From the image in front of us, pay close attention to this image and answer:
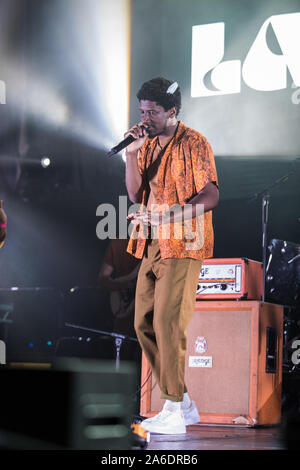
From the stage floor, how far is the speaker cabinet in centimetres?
37

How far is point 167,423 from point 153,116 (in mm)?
1315

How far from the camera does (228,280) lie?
11.6 feet

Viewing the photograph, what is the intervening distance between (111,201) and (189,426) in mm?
2675

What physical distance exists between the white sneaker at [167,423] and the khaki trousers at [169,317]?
65 millimetres

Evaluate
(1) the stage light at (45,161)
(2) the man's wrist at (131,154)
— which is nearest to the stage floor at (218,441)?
(2) the man's wrist at (131,154)

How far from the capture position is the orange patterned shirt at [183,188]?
269 cm

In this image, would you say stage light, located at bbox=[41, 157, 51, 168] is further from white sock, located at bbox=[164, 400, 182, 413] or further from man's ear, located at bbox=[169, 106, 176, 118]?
white sock, located at bbox=[164, 400, 182, 413]

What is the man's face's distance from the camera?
9.36 ft

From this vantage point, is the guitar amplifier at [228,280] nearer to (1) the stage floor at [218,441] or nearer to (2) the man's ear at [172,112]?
(1) the stage floor at [218,441]

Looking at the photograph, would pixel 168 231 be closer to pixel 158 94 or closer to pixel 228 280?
pixel 158 94

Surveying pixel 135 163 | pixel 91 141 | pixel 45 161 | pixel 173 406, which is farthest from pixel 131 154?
pixel 45 161

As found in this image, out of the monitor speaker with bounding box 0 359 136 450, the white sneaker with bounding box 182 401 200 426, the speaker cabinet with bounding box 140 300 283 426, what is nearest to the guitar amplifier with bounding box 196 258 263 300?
the speaker cabinet with bounding box 140 300 283 426

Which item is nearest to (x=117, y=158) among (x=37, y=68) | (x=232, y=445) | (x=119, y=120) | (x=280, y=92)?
(x=119, y=120)
